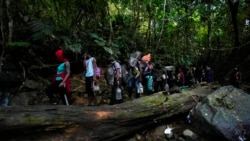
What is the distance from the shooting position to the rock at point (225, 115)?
6.58 metres

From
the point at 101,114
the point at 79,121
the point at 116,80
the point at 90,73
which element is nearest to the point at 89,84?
the point at 90,73

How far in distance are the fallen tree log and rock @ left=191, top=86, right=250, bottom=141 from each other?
0.82m

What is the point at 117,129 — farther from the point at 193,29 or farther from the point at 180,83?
the point at 193,29

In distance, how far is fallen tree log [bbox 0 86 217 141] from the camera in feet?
18.6

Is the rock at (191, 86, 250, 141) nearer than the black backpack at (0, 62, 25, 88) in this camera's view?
Yes

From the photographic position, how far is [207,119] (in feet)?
22.2

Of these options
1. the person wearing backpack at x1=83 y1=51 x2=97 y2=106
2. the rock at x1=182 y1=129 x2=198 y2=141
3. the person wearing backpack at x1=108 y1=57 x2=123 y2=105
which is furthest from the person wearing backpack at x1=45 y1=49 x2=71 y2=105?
the rock at x1=182 y1=129 x2=198 y2=141

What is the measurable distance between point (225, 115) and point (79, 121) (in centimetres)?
306

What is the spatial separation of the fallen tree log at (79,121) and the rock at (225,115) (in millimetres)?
822

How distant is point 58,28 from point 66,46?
1.61 meters

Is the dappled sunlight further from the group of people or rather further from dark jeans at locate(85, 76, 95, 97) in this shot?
dark jeans at locate(85, 76, 95, 97)

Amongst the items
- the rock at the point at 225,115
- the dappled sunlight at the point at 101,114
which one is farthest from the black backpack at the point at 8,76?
the rock at the point at 225,115

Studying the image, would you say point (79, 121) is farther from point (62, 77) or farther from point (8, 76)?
point (8, 76)

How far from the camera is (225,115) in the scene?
270 inches
